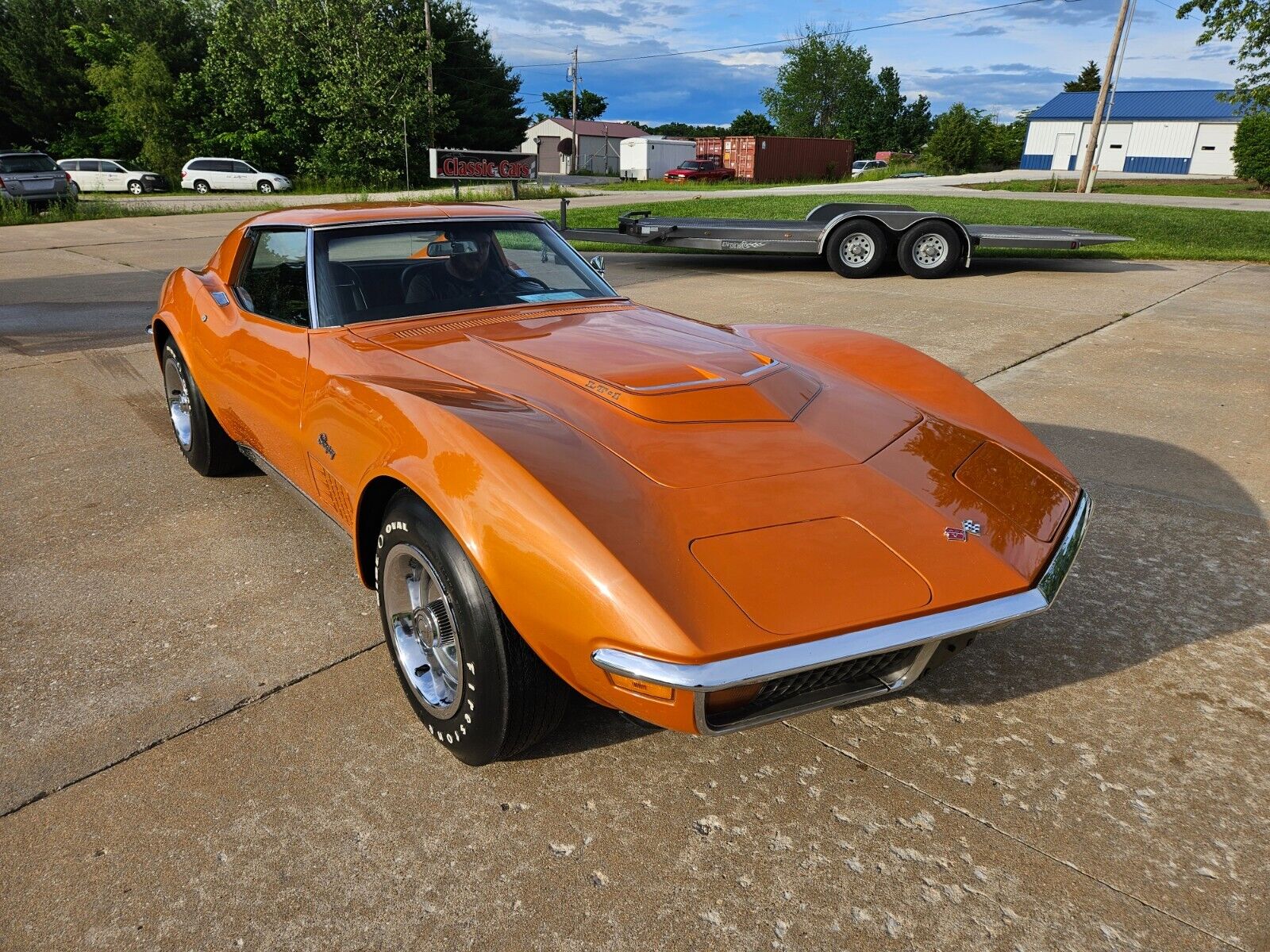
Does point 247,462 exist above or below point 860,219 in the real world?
below

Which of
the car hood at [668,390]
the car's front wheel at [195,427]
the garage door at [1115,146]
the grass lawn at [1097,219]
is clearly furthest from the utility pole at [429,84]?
the garage door at [1115,146]

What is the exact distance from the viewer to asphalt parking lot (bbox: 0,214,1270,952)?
1.88 meters

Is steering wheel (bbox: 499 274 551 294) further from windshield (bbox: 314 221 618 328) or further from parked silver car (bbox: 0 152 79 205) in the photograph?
parked silver car (bbox: 0 152 79 205)

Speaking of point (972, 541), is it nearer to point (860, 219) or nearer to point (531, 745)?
point (531, 745)

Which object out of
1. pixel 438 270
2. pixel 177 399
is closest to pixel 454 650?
pixel 438 270

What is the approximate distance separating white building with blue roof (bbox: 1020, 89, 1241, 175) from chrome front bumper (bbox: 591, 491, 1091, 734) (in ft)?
207

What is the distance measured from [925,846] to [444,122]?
3686cm

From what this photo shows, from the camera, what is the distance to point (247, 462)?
4391 millimetres

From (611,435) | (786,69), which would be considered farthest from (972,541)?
(786,69)

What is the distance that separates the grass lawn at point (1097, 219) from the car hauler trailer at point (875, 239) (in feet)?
5.98

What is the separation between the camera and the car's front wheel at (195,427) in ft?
13.5

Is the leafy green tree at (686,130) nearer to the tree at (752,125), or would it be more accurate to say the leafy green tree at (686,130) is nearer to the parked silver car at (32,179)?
the tree at (752,125)

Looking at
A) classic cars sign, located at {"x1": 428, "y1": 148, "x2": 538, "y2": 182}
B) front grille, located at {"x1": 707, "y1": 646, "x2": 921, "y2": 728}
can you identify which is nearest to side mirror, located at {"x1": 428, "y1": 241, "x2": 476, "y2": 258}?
front grille, located at {"x1": 707, "y1": 646, "x2": 921, "y2": 728}

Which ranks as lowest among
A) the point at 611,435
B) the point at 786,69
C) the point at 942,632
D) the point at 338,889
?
the point at 338,889
